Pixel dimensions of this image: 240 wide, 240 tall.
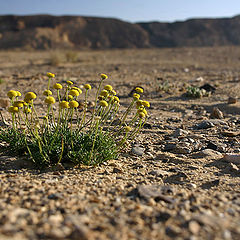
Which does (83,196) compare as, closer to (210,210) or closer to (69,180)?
(69,180)

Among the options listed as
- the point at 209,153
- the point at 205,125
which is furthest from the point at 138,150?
the point at 205,125

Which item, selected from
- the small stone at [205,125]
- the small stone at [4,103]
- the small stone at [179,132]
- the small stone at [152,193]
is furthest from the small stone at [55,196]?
the small stone at [4,103]

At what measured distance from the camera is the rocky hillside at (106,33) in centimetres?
3872

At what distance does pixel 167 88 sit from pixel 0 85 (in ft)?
14.8

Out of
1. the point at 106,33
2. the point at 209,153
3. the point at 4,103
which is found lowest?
the point at 209,153

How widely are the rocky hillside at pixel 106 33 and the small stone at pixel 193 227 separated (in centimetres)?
3688

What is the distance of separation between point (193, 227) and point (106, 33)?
44.6m

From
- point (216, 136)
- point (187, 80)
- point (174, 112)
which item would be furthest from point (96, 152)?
point (187, 80)

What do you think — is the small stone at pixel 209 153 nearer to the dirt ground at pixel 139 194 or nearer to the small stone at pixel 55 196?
the dirt ground at pixel 139 194

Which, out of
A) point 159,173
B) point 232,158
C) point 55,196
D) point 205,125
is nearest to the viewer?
point 55,196

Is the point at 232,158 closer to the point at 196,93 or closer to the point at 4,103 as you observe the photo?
the point at 196,93

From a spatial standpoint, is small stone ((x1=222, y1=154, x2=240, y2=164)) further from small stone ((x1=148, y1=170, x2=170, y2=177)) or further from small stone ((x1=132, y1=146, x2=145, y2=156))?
small stone ((x1=132, y1=146, x2=145, y2=156))

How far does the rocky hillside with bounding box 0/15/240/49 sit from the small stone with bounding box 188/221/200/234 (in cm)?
3688

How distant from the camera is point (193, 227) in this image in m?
1.74
